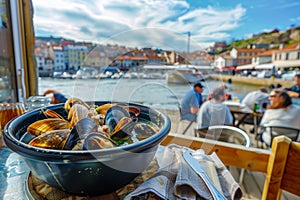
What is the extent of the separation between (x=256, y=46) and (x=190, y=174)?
12454 millimetres

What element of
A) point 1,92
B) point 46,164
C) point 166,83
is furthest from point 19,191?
point 1,92

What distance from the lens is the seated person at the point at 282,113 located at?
203 cm

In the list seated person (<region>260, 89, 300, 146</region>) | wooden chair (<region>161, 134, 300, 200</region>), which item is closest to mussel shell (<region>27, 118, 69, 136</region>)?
wooden chair (<region>161, 134, 300, 200</region>)

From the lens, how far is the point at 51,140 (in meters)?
0.37

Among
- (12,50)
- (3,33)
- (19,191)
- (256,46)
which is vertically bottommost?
(19,191)

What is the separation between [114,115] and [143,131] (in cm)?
9

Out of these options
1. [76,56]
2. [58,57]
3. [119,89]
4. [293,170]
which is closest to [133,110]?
[119,89]

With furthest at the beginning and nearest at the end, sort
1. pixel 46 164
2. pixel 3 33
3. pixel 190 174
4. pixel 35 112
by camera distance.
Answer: pixel 3 33 → pixel 35 112 → pixel 190 174 → pixel 46 164

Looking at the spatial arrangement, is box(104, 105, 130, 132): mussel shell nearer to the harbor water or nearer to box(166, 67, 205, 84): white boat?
the harbor water

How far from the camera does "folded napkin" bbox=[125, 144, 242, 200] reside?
0.36 meters

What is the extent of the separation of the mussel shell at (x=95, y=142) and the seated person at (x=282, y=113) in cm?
222

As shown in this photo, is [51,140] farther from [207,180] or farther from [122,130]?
[207,180]

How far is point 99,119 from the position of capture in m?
0.50

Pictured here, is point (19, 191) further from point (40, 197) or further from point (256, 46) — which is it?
point (256, 46)
